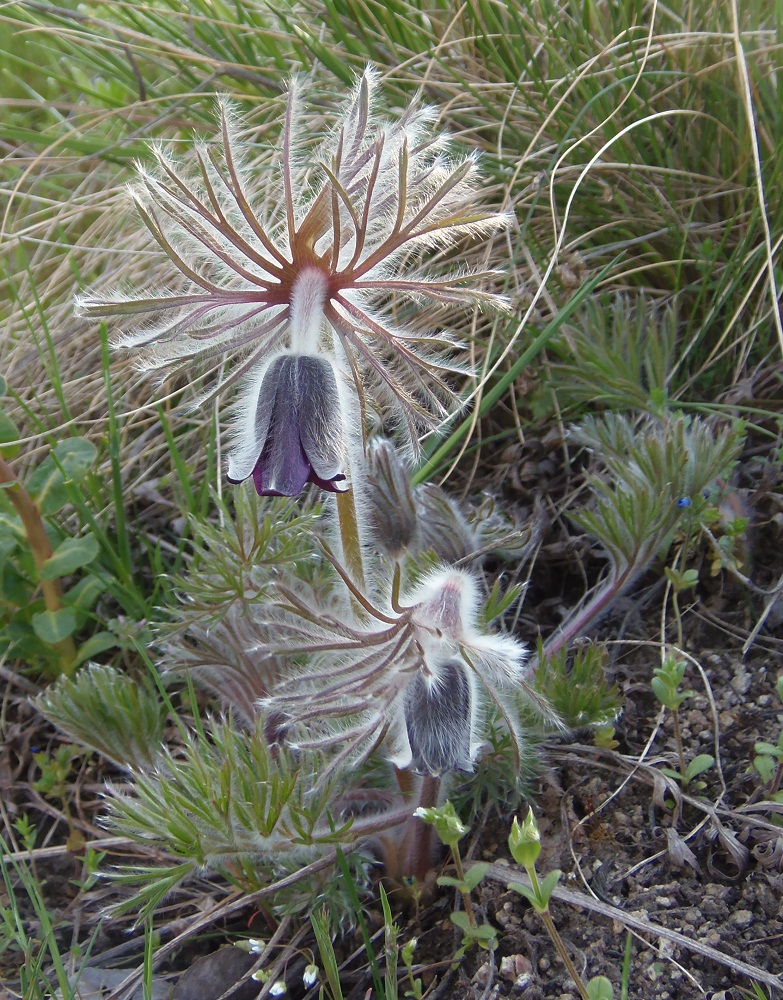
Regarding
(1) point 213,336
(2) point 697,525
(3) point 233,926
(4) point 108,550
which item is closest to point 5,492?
(4) point 108,550

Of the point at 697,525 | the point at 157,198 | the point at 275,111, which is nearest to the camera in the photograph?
the point at 157,198

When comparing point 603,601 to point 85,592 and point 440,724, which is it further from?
point 85,592

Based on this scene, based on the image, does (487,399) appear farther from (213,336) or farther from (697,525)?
(213,336)

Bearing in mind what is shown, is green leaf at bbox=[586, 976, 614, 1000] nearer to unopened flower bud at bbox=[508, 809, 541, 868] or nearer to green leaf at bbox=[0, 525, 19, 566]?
unopened flower bud at bbox=[508, 809, 541, 868]

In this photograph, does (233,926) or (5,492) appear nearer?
(233,926)

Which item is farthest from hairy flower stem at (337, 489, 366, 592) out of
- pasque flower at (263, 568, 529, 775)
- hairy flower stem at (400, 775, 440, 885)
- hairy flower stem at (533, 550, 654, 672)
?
hairy flower stem at (533, 550, 654, 672)
